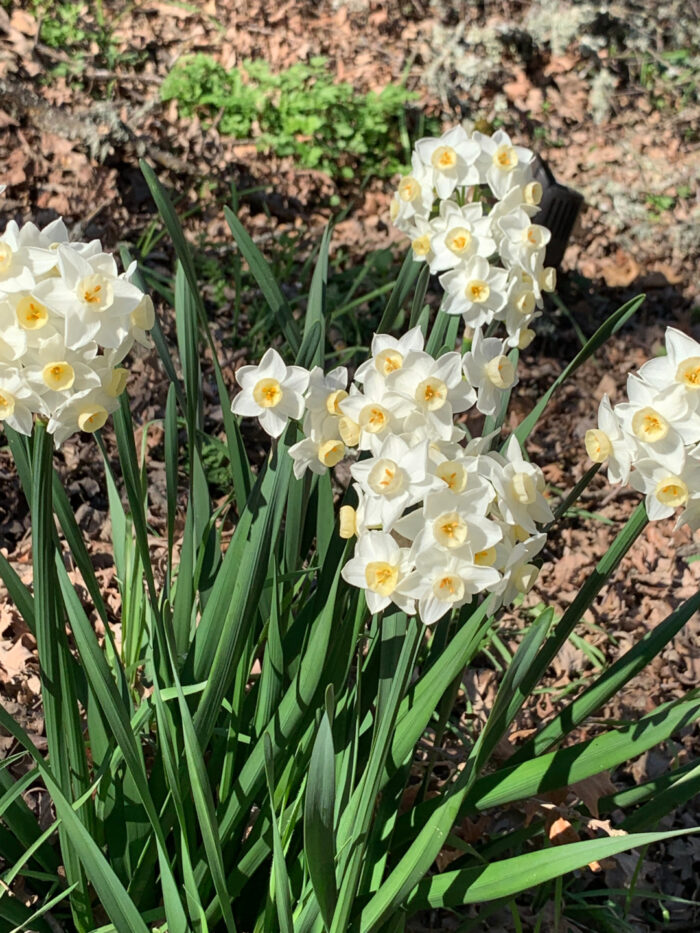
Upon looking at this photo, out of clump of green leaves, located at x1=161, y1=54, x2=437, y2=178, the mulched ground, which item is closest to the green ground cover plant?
Result: the mulched ground

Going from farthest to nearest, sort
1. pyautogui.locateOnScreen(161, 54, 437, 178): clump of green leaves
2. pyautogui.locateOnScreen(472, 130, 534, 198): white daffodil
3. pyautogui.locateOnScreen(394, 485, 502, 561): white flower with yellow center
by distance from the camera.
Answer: pyautogui.locateOnScreen(161, 54, 437, 178): clump of green leaves < pyautogui.locateOnScreen(472, 130, 534, 198): white daffodil < pyautogui.locateOnScreen(394, 485, 502, 561): white flower with yellow center

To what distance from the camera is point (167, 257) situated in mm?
3486

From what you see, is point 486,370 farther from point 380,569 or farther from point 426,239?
point 426,239

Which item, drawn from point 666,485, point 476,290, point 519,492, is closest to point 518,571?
point 519,492

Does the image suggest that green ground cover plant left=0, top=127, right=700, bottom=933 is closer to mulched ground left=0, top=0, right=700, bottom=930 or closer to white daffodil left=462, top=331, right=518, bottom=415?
white daffodil left=462, top=331, right=518, bottom=415

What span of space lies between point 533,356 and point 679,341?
2550mm

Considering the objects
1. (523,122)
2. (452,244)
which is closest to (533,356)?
(523,122)

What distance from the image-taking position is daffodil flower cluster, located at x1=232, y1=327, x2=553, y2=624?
1.03m

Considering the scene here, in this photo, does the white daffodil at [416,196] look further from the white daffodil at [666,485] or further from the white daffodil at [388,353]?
the white daffodil at [666,485]

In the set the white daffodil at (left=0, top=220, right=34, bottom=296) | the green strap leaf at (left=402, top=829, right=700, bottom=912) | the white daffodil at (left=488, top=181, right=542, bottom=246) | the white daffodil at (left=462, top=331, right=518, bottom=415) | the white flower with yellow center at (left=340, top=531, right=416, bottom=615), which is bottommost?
the green strap leaf at (left=402, top=829, right=700, bottom=912)

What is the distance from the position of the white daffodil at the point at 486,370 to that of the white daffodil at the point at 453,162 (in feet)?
1.60

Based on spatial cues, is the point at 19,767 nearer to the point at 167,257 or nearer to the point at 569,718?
the point at 569,718

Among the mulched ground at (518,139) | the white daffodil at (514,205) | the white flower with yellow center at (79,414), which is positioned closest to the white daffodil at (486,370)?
the white daffodil at (514,205)

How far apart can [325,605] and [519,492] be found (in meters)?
0.40
